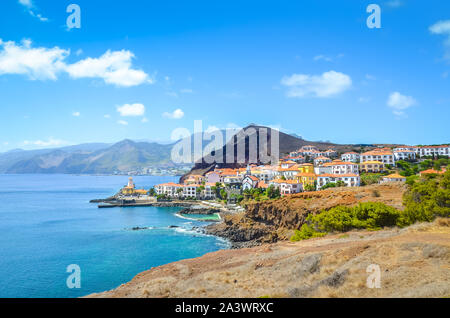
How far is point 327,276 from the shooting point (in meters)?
11.1

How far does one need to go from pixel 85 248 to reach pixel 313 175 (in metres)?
39.2

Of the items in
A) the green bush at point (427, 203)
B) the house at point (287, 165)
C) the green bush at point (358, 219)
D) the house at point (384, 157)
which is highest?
the house at point (384, 157)

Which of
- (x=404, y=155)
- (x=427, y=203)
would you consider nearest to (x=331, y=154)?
Result: (x=404, y=155)

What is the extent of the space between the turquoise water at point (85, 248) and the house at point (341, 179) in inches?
872

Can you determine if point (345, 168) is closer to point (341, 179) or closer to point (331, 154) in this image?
point (341, 179)

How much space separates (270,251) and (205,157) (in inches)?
3793

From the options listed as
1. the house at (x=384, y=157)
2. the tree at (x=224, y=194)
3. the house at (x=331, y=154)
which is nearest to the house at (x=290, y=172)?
the tree at (x=224, y=194)

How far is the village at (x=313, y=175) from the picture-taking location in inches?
2053

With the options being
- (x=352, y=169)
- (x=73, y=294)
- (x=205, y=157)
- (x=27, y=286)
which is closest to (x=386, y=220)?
(x=73, y=294)

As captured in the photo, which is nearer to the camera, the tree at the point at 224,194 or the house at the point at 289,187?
the house at the point at 289,187

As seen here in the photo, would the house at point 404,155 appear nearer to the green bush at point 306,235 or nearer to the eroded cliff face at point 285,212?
the eroded cliff face at point 285,212

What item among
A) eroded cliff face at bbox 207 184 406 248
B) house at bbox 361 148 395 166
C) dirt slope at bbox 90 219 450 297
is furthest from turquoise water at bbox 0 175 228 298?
house at bbox 361 148 395 166

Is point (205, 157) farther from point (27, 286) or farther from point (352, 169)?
point (27, 286)

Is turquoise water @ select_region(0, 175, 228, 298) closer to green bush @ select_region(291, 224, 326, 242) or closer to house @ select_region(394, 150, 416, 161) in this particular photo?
green bush @ select_region(291, 224, 326, 242)
